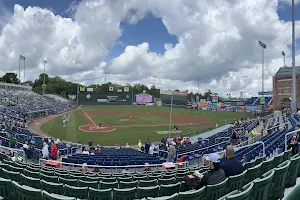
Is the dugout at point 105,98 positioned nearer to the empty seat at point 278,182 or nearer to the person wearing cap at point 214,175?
the person wearing cap at point 214,175

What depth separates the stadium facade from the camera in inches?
2264

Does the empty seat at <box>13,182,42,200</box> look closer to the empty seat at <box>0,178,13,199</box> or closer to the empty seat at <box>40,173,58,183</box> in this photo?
the empty seat at <box>0,178,13,199</box>

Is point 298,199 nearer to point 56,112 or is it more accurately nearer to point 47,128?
point 47,128

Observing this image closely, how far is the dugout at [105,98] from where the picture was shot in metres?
88.7

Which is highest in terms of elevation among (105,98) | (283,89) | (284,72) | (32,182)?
(284,72)

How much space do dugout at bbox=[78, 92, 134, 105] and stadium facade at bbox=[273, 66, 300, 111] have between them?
175ft

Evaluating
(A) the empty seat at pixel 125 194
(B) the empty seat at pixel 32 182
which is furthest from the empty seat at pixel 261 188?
(B) the empty seat at pixel 32 182

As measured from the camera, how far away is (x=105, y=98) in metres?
91.9

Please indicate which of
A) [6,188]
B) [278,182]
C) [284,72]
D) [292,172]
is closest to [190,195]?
[278,182]

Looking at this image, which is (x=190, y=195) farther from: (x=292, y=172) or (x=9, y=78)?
(x=9, y=78)

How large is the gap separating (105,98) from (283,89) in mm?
60231

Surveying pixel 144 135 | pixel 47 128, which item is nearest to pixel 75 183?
pixel 144 135

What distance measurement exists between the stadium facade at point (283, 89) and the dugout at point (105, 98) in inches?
2103

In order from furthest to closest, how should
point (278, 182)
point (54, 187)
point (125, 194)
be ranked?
point (54, 187) < point (125, 194) < point (278, 182)
